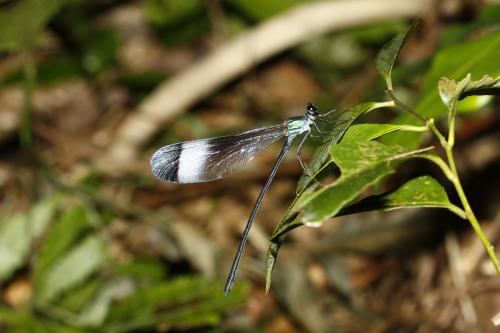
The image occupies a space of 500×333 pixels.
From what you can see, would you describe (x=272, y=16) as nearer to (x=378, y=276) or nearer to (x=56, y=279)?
(x=378, y=276)

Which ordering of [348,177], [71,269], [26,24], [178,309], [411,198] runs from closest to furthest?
[348,177] < [411,198] < [178,309] < [71,269] < [26,24]

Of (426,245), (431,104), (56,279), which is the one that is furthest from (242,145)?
(426,245)

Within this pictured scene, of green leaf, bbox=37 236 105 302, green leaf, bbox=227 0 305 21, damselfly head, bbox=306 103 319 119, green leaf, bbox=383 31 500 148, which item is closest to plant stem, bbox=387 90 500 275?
green leaf, bbox=383 31 500 148

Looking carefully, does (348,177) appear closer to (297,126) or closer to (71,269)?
(297,126)

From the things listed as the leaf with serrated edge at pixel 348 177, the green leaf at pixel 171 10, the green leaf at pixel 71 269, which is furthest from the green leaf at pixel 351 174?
the green leaf at pixel 171 10

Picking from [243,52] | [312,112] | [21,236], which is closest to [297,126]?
[312,112]

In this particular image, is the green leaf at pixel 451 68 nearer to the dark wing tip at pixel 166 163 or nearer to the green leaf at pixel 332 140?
the green leaf at pixel 332 140
